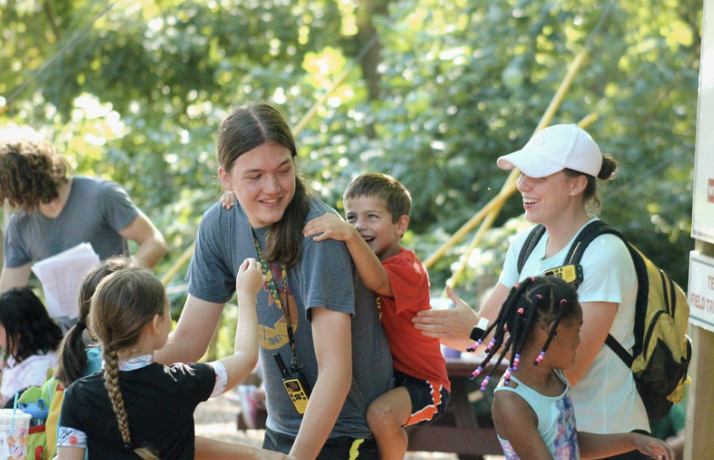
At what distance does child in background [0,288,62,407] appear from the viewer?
3.56 meters

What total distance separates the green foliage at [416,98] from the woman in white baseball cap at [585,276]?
454cm

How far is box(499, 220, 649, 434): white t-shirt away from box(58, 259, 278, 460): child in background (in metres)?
0.99

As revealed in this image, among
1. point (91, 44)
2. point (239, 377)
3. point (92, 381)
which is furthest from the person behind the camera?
point (91, 44)

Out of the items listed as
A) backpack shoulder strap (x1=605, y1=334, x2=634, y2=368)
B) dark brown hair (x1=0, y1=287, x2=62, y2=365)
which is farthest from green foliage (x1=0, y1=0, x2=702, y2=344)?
backpack shoulder strap (x1=605, y1=334, x2=634, y2=368)

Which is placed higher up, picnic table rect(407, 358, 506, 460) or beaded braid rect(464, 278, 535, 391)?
beaded braid rect(464, 278, 535, 391)

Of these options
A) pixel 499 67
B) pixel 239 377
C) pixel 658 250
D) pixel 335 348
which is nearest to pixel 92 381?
pixel 239 377

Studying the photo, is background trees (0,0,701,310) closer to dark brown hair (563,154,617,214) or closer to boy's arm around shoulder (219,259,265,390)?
dark brown hair (563,154,617,214)

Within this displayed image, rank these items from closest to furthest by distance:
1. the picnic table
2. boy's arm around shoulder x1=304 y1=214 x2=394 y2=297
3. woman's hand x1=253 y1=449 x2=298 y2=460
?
woman's hand x1=253 y1=449 x2=298 y2=460 < boy's arm around shoulder x1=304 y1=214 x2=394 y2=297 < the picnic table

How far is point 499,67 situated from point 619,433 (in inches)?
253

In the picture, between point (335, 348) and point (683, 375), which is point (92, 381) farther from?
point (683, 375)

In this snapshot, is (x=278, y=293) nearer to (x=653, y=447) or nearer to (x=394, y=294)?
(x=394, y=294)

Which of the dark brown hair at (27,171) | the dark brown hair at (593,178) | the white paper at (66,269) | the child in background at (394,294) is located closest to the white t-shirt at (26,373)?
the white paper at (66,269)

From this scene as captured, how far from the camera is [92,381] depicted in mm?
2203

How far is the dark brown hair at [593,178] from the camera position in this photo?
2729 mm
